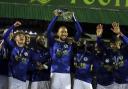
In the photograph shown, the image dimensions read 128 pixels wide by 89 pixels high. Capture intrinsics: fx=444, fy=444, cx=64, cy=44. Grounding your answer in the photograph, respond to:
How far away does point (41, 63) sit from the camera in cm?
898

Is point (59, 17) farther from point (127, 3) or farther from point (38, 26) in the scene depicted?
point (127, 3)

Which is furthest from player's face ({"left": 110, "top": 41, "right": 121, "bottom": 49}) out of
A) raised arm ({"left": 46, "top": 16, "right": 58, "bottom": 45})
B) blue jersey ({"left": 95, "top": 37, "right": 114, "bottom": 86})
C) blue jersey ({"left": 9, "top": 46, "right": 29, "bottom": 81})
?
blue jersey ({"left": 9, "top": 46, "right": 29, "bottom": 81})

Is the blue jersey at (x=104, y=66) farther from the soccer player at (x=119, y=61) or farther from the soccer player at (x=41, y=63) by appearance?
the soccer player at (x=41, y=63)

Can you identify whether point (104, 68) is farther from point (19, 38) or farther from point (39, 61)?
point (19, 38)

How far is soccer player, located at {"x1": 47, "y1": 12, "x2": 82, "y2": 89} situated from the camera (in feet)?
29.4

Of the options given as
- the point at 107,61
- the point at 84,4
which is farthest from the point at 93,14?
the point at 107,61

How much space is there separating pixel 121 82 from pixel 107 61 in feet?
1.71

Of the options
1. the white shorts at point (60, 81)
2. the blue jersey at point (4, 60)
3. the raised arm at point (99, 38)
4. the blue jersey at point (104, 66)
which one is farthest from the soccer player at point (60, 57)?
the blue jersey at point (4, 60)

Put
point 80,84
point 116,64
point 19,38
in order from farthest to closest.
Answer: point 116,64 → point 80,84 → point 19,38

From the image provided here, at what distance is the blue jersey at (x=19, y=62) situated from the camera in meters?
8.90

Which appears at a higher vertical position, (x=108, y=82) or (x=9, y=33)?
(x=9, y=33)

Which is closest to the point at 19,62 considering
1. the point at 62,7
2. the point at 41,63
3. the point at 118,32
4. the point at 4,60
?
the point at 4,60

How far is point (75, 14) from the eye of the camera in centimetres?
980

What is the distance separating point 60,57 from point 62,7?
52.9 inches
